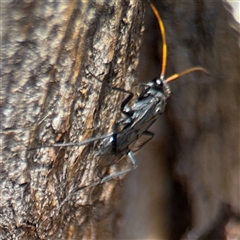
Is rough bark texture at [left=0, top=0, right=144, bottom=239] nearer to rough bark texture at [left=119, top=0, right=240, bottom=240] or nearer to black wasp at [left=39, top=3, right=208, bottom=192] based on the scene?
black wasp at [left=39, top=3, right=208, bottom=192]

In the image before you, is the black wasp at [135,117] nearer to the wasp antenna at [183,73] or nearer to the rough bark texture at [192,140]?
the wasp antenna at [183,73]

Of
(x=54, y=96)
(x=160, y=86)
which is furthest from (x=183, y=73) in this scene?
(x=54, y=96)

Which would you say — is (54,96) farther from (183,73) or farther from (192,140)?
(192,140)

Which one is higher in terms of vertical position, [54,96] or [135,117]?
[54,96]

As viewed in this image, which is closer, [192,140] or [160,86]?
[160,86]

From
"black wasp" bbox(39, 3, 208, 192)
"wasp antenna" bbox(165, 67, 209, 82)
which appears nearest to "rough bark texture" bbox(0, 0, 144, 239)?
"black wasp" bbox(39, 3, 208, 192)

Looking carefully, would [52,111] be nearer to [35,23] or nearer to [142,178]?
[35,23]
